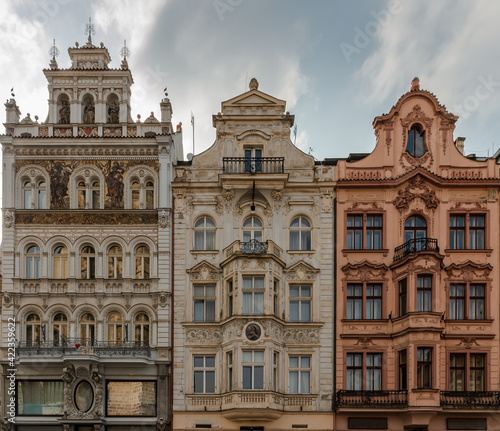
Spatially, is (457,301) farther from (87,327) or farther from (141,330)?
(87,327)

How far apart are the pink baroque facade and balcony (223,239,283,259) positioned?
3966 mm

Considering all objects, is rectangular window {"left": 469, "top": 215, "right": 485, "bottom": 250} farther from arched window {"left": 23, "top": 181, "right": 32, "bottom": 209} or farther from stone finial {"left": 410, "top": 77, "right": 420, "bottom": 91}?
arched window {"left": 23, "top": 181, "right": 32, "bottom": 209}

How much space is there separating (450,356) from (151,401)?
1625cm

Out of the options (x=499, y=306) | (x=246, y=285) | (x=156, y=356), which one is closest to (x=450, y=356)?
(x=499, y=306)

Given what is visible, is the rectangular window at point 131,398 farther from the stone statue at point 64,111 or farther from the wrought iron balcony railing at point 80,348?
the stone statue at point 64,111

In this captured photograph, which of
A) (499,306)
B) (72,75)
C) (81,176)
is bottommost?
(499,306)

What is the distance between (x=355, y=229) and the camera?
33.8 m

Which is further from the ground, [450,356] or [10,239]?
[10,239]

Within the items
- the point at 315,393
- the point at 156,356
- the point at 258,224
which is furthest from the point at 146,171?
the point at 315,393

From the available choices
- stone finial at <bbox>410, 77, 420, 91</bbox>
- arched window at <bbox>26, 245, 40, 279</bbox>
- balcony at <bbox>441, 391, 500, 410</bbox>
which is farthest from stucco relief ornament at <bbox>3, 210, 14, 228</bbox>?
balcony at <bbox>441, 391, 500, 410</bbox>

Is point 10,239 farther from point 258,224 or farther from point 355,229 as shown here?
point 355,229

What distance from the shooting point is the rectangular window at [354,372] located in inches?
1272

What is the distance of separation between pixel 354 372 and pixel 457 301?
6855 millimetres

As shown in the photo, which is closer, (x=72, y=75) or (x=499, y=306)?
(x=499, y=306)
